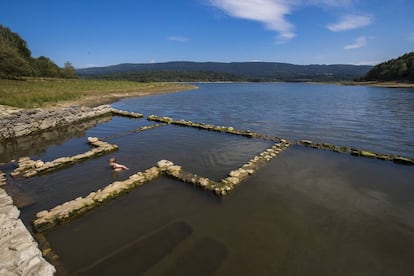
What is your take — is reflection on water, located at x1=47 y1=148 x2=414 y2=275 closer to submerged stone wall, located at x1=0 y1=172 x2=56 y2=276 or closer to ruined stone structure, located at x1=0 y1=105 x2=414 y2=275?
ruined stone structure, located at x1=0 y1=105 x2=414 y2=275

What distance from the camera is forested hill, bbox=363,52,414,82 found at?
72.9 m

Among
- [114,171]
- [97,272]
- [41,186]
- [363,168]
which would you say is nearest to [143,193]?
[114,171]

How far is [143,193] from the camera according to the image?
25.6 ft

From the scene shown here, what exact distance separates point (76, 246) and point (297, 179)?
24.9 feet

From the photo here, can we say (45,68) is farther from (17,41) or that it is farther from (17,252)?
(17,252)

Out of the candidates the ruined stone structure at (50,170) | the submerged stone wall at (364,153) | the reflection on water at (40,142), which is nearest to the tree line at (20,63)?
the ruined stone structure at (50,170)

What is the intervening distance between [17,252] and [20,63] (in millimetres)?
60029

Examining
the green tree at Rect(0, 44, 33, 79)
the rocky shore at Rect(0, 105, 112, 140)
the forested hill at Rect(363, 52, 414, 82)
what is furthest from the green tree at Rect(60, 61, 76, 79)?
the forested hill at Rect(363, 52, 414, 82)

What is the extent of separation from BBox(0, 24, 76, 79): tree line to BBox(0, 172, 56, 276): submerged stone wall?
56.1 meters

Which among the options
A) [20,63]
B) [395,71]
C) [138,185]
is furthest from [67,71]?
[395,71]

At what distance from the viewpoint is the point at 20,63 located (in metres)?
48.1

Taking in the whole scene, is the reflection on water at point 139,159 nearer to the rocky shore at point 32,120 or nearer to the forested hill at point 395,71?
the rocky shore at point 32,120

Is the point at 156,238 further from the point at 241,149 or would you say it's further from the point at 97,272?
the point at 241,149

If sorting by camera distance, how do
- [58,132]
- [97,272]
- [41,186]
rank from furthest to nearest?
[58,132], [41,186], [97,272]
